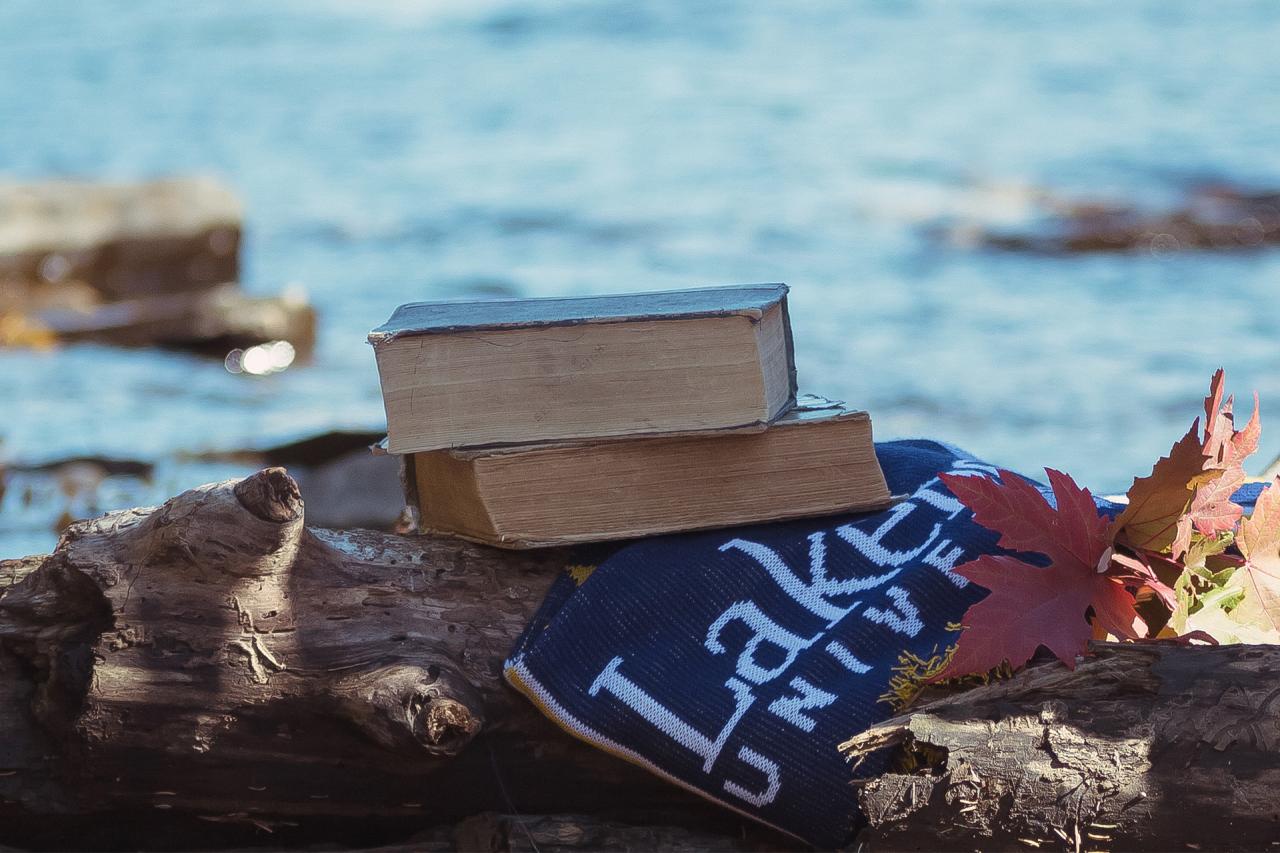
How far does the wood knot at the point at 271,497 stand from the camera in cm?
158

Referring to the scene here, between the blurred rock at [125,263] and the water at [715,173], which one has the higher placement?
the blurred rock at [125,263]

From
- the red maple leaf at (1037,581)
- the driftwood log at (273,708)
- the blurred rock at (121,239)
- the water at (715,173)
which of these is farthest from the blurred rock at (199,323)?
the red maple leaf at (1037,581)

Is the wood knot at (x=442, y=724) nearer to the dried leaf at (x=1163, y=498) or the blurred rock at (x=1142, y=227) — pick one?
the dried leaf at (x=1163, y=498)

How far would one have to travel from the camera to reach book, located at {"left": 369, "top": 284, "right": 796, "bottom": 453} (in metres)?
1.61

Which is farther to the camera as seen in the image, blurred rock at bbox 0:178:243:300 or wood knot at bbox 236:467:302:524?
blurred rock at bbox 0:178:243:300

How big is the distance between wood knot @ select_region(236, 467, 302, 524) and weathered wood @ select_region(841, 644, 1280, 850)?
2.45 feet

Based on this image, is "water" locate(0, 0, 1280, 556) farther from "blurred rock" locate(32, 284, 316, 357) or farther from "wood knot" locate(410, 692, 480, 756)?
"wood knot" locate(410, 692, 480, 756)

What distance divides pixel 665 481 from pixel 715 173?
32.0 feet

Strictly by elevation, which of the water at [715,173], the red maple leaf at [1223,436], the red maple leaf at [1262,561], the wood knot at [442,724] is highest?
the red maple leaf at [1223,436]

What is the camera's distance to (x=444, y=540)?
5.81 ft

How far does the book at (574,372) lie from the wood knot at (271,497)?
14 cm

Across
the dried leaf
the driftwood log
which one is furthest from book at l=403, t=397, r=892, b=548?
the dried leaf

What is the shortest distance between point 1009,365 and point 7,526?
13.4 feet

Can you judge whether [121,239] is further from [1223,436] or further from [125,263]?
[1223,436]
